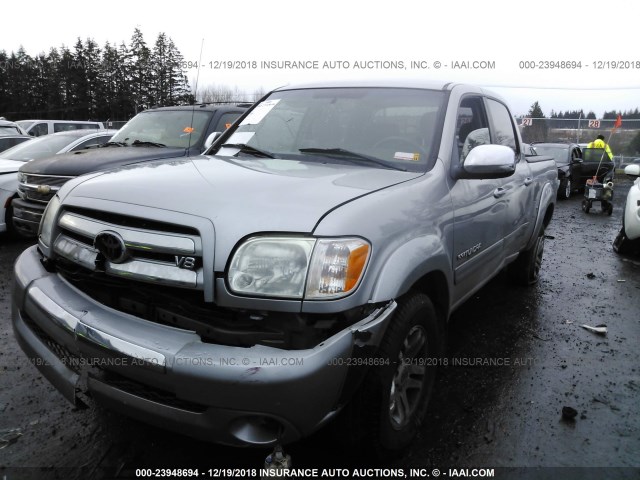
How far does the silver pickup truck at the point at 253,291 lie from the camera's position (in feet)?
5.65

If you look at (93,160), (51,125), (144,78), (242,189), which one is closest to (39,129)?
(51,125)

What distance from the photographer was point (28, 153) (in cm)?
757

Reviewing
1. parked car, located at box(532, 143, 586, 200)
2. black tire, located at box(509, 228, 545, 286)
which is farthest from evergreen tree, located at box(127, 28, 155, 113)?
parked car, located at box(532, 143, 586, 200)

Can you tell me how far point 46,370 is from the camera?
214 centimetres

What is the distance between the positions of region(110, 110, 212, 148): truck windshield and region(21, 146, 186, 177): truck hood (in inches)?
12.0

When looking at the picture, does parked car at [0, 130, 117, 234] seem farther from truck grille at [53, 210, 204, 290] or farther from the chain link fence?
the chain link fence

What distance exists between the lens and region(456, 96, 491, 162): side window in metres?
3.04

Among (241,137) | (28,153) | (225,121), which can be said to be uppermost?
(225,121)

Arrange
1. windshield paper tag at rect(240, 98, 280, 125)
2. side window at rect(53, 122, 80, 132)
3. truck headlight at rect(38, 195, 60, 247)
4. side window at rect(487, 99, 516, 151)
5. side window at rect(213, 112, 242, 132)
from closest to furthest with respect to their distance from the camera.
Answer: truck headlight at rect(38, 195, 60, 247)
windshield paper tag at rect(240, 98, 280, 125)
side window at rect(487, 99, 516, 151)
side window at rect(213, 112, 242, 132)
side window at rect(53, 122, 80, 132)

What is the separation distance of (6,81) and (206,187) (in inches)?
2760

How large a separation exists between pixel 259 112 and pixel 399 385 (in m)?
2.20

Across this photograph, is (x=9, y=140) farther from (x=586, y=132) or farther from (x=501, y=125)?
(x=586, y=132)

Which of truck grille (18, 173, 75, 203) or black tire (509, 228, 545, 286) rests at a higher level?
truck grille (18, 173, 75, 203)

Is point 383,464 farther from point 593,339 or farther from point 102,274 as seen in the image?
point 593,339
